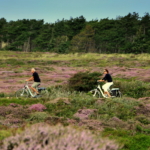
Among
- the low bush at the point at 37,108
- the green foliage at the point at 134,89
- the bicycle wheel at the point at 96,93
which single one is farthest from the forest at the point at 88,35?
the low bush at the point at 37,108

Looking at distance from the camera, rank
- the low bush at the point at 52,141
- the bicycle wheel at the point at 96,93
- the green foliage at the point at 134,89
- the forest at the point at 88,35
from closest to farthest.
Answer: the low bush at the point at 52,141 → the bicycle wheel at the point at 96,93 → the green foliage at the point at 134,89 → the forest at the point at 88,35

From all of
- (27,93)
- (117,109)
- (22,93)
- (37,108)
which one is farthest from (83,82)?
(37,108)

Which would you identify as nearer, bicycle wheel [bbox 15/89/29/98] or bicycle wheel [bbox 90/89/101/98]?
bicycle wheel [bbox 15/89/29/98]

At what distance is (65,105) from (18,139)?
8.20 metres

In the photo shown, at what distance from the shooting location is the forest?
85.5 m

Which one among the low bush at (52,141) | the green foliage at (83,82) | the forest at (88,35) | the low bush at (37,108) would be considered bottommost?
the low bush at (37,108)

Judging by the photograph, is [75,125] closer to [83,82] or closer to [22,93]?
[22,93]

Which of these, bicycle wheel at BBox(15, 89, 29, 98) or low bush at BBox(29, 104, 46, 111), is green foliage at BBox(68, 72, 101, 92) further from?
low bush at BBox(29, 104, 46, 111)

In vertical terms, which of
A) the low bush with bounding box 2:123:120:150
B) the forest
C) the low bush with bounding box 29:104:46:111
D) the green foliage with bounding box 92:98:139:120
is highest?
the forest

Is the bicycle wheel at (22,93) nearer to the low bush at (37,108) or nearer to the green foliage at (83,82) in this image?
the green foliage at (83,82)

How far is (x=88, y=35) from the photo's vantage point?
9250cm

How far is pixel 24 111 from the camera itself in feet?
36.8

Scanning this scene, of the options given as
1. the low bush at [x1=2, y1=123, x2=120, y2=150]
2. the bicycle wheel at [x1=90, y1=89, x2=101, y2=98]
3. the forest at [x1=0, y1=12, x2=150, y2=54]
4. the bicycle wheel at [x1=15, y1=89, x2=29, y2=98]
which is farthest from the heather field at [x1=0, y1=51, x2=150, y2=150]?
the forest at [x1=0, y1=12, x2=150, y2=54]

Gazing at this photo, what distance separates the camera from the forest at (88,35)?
280 feet
